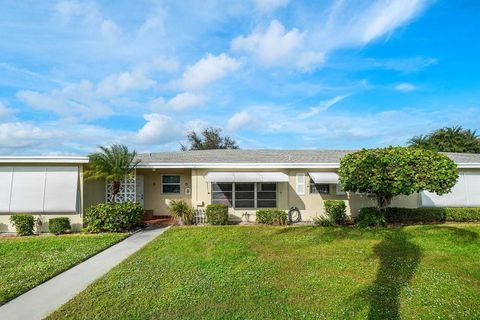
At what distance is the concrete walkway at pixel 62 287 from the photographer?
711 cm

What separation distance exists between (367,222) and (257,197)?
22.4 ft

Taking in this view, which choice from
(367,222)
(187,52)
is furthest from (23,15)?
(367,222)

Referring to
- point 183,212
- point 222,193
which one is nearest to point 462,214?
point 222,193

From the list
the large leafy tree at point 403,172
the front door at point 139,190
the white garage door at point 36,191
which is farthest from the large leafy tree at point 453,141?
the white garage door at point 36,191

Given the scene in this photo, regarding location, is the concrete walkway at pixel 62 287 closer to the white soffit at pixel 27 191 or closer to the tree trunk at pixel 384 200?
the white soffit at pixel 27 191

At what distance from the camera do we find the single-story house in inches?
667

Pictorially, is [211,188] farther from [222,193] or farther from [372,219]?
[372,219]

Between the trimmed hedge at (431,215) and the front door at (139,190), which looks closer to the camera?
Result: the trimmed hedge at (431,215)

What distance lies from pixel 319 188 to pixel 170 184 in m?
10.6

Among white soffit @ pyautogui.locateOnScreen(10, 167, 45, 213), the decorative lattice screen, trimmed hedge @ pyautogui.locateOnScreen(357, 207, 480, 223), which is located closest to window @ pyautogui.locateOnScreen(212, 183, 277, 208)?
the decorative lattice screen

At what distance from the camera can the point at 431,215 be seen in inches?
751

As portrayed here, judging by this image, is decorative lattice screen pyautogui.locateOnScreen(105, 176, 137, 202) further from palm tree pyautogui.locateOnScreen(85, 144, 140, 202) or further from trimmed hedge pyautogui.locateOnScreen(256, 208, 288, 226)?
trimmed hedge pyautogui.locateOnScreen(256, 208, 288, 226)

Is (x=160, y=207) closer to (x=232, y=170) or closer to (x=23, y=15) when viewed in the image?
(x=232, y=170)

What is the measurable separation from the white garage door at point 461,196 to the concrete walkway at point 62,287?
1880 cm
